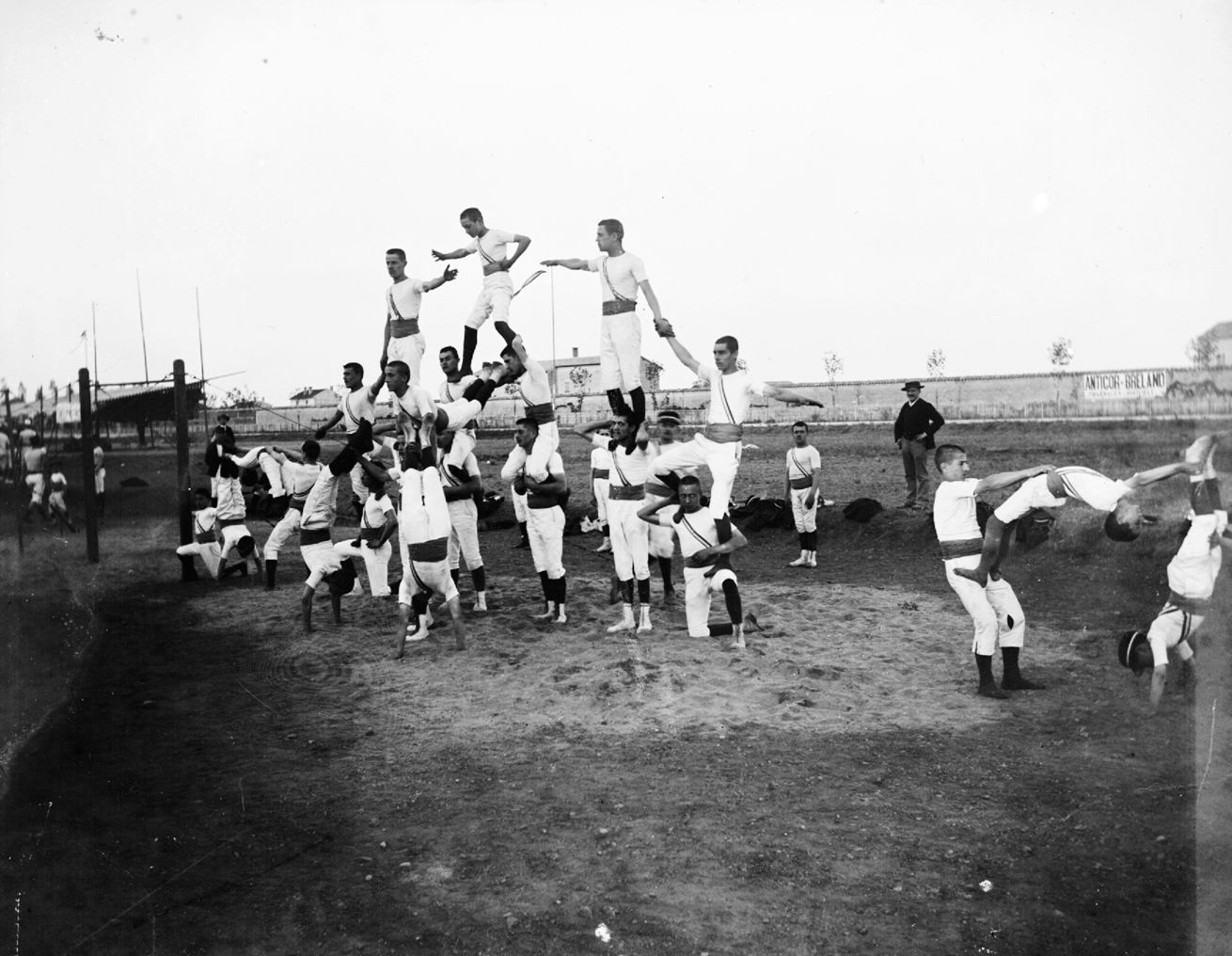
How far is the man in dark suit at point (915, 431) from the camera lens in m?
17.2

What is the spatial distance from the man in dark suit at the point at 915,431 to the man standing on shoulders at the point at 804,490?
8.48ft

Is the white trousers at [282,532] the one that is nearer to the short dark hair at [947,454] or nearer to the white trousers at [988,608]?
the short dark hair at [947,454]

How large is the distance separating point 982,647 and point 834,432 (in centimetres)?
2456

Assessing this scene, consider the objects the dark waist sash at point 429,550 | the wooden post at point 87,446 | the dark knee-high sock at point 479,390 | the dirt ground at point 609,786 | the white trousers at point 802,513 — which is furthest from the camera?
the wooden post at point 87,446

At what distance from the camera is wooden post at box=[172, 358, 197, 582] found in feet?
50.2

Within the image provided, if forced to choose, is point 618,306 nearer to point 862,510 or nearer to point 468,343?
point 468,343

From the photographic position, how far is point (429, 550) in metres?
10.3

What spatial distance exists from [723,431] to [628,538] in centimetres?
199

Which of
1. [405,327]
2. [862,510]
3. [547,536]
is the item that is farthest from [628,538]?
[862,510]

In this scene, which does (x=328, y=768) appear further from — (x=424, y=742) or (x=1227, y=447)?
(x=1227, y=447)

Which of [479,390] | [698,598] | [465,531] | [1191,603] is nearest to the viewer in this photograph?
[1191,603]

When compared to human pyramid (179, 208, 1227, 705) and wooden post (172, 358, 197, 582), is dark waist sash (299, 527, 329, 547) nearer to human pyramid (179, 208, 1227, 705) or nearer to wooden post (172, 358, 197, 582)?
human pyramid (179, 208, 1227, 705)

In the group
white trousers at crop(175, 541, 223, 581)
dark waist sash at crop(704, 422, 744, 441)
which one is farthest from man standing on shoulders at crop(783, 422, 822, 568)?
white trousers at crop(175, 541, 223, 581)

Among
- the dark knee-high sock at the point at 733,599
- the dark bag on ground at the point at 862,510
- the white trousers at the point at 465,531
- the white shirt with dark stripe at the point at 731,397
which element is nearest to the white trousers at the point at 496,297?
the white trousers at the point at 465,531
